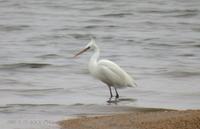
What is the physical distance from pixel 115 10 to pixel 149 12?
175cm

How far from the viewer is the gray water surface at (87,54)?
1311 cm

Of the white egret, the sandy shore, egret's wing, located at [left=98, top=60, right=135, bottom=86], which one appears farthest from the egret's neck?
the sandy shore

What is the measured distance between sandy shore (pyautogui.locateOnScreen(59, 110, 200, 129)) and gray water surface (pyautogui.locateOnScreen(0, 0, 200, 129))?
66 centimetres

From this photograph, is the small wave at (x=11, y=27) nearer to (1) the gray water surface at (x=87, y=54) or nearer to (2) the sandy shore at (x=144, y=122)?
(1) the gray water surface at (x=87, y=54)

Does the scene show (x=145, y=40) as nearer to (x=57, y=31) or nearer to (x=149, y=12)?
(x=57, y=31)

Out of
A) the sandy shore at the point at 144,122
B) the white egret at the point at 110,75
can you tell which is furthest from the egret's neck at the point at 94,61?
the sandy shore at the point at 144,122

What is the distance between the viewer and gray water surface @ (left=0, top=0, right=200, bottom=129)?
516 inches

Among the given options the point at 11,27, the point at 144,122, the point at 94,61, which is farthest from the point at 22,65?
the point at 144,122

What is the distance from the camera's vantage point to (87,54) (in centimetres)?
2188

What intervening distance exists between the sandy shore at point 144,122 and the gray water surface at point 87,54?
66 centimetres

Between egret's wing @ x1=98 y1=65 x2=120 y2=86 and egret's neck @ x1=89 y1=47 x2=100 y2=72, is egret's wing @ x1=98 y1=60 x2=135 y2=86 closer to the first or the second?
egret's wing @ x1=98 y1=65 x2=120 y2=86

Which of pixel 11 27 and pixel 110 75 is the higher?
pixel 11 27

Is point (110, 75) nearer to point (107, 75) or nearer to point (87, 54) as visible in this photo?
point (107, 75)

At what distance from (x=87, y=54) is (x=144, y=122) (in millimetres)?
12306
